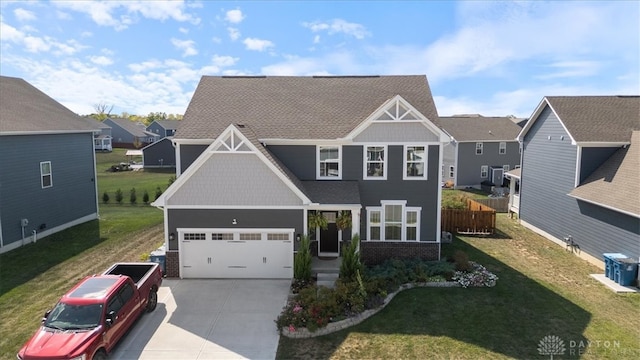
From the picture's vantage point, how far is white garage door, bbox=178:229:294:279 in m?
16.5

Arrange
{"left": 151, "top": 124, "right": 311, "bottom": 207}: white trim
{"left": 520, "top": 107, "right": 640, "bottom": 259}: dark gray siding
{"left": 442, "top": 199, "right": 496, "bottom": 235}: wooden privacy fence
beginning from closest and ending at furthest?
{"left": 151, "top": 124, "right": 311, "bottom": 207}: white trim → {"left": 520, "top": 107, "right": 640, "bottom": 259}: dark gray siding → {"left": 442, "top": 199, "right": 496, "bottom": 235}: wooden privacy fence

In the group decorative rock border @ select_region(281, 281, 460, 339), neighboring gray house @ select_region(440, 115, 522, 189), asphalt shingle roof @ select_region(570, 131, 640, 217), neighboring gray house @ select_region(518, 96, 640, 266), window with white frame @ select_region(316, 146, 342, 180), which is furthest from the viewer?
neighboring gray house @ select_region(440, 115, 522, 189)

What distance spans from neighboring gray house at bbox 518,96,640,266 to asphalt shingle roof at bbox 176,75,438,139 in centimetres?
807

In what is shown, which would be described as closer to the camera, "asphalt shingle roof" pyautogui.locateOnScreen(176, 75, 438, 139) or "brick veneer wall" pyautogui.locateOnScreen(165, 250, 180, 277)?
"brick veneer wall" pyautogui.locateOnScreen(165, 250, 180, 277)

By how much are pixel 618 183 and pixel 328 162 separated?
13.0 metres

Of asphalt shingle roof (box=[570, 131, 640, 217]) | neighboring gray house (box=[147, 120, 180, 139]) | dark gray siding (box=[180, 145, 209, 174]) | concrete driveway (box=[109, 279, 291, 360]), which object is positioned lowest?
concrete driveway (box=[109, 279, 291, 360])

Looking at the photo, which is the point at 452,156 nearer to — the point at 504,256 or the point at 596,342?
the point at 504,256

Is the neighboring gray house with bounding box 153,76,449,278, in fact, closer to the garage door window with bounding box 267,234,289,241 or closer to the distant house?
the garage door window with bounding box 267,234,289,241

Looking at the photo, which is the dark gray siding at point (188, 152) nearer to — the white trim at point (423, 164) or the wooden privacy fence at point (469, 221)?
the white trim at point (423, 164)

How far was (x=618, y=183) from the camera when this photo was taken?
18.3m

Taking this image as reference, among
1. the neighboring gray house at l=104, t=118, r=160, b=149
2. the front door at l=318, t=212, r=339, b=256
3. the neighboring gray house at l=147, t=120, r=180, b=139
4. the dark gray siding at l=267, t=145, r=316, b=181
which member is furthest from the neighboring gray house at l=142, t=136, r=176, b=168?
the front door at l=318, t=212, r=339, b=256

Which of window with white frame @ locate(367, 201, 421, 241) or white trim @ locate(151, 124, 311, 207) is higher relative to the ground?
white trim @ locate(151, 124, 311, 207)

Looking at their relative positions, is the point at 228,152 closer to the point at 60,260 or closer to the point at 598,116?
the point at 60,260

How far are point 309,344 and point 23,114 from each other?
2038cm
